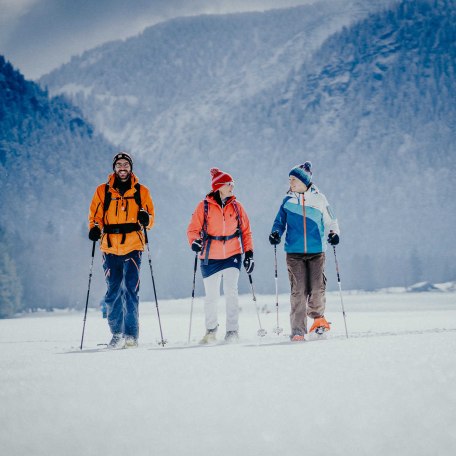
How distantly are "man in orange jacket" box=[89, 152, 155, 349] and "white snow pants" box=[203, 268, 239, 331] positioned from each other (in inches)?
36.7

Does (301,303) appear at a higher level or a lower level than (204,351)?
higher

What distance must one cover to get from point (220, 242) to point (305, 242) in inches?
42.3

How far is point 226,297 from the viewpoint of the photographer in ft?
25.0

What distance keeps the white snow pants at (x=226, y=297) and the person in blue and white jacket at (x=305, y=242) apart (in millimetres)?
705

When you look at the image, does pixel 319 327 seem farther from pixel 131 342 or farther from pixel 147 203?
pixel 147 203

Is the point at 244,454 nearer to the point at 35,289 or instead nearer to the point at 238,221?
the point at 238,221

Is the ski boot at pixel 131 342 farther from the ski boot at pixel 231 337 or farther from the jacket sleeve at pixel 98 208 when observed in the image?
the jacket sleeve at pixel 98 208

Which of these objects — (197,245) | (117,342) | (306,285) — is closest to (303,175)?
(306,285)

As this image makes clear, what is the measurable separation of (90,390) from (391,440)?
1.85m

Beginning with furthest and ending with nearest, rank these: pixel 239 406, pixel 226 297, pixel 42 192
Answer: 1. pixel 42 192
2. pixel 226 297
3. pixel 239 406

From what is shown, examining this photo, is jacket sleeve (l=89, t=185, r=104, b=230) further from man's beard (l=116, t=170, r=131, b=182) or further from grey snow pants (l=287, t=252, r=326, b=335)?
grey snow pants (l=287, t=252, r=326, b=335)

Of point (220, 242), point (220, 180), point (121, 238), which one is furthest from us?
point (220, 180)

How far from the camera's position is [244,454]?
2.50 m

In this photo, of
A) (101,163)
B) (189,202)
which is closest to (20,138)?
(101,163)
